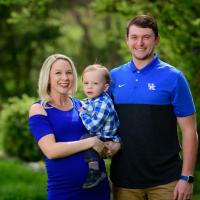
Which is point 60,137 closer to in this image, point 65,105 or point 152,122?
point 65,105

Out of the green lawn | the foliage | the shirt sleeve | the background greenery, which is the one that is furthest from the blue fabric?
the foliage

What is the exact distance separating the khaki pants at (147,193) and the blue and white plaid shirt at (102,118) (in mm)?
423

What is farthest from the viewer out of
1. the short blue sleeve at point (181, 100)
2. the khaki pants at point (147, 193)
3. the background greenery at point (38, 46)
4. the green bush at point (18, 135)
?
the green bush at point (18, 135)

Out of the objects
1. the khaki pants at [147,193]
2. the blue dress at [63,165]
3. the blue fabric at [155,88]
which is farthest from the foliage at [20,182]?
the blue fabric at [155,88]

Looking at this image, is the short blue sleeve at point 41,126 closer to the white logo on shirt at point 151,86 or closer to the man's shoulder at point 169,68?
the white logo on shirt at point 151,86

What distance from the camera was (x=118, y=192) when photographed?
4.94 m

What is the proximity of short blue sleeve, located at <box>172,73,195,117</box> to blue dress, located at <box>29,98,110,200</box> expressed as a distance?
78 centimetres

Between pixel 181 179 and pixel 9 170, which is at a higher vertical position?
pixel 181 179

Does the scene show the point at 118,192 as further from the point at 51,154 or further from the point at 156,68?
the point at 156,68

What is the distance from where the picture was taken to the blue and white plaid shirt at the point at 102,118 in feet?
15.6

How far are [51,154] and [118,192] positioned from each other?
2.27 feet

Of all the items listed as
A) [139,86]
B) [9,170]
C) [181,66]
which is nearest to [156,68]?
[139,86]

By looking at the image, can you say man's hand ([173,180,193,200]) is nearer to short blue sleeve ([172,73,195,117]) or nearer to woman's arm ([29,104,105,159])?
short blue sleeve ([172,73,195,117])

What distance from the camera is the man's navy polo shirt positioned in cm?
462
